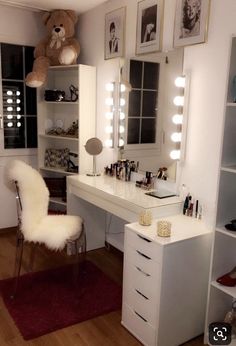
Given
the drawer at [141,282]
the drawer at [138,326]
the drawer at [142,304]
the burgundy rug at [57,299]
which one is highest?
the drawer at [141,282]

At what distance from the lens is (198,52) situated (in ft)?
7.27

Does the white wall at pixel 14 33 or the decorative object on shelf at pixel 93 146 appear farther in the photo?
the white wall at pixel 14 33

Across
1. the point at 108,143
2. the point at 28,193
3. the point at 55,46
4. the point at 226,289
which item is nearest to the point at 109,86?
the point at 108,143

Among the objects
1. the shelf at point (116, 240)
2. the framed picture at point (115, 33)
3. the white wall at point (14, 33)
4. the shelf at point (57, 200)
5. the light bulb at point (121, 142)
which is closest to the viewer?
the framed picture at point (115, 33)

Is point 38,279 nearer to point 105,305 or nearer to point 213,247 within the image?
point 105,305

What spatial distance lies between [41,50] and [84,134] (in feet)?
3.22

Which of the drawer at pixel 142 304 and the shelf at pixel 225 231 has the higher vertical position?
the shelf at pixel 225 231

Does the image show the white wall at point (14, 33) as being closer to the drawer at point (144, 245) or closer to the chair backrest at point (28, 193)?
the chair backrest at point (28, 193)

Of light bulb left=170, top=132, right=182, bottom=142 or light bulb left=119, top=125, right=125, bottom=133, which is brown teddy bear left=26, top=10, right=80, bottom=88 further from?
light bulb left=170, top=132, right=182, bottom=142

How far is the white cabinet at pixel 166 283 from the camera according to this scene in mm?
1874

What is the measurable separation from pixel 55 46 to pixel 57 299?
238 cm

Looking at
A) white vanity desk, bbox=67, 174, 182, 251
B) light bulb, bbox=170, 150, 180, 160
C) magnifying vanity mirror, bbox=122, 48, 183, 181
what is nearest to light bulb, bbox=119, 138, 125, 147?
magnifying vanity mirror, bbox=122, 48, 183, 181

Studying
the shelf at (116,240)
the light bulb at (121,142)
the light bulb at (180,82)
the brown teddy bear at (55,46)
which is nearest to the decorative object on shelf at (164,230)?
the light bulb at (180,82)

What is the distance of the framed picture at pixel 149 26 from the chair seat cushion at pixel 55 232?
149 centimetres
